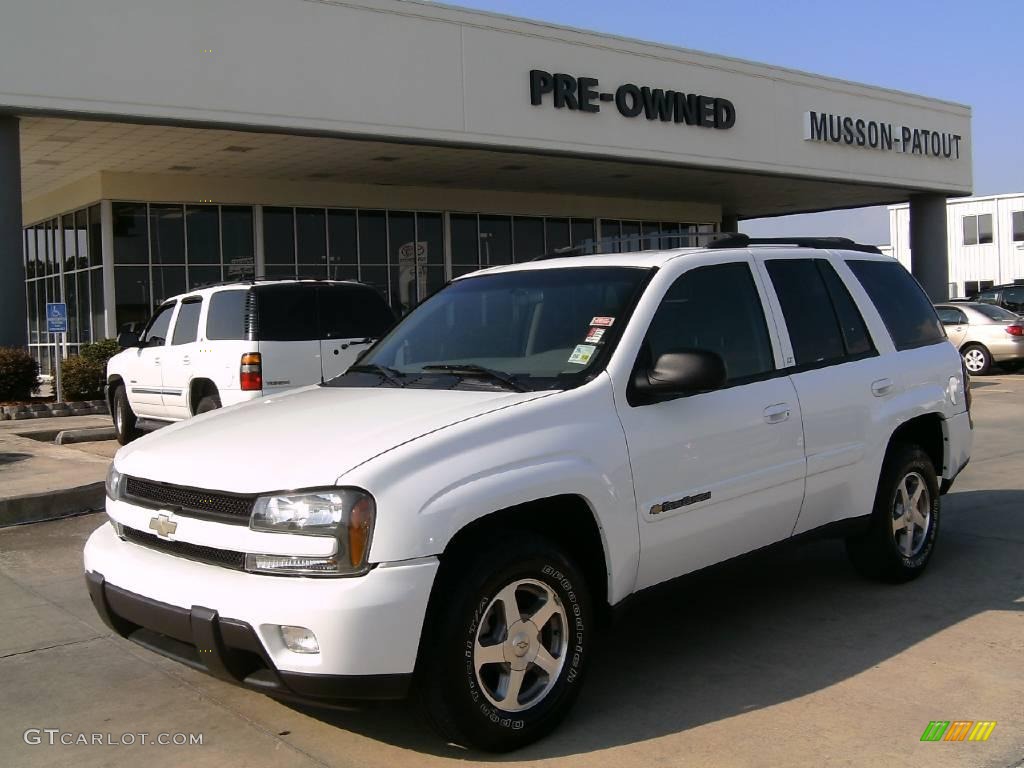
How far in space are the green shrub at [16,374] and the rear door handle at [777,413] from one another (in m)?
14.5

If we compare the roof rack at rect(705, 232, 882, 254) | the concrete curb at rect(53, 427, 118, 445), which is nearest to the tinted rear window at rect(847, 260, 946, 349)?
the roof rack at rect(705, 232, 882, 254)

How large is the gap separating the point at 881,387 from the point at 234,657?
3.73m

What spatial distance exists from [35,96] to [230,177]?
691 cm

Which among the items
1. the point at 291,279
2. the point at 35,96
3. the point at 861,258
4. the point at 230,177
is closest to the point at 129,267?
the point at 230,177

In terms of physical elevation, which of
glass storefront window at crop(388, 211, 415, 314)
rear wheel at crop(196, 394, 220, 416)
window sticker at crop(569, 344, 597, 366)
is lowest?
rear wheel at crop(196, 394, 220, 416)

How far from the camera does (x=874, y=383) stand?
17.8ft

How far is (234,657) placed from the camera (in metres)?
3.39

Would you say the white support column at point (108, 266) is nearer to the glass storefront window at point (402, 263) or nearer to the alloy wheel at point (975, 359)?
the glass storefront window at point (402, 263)

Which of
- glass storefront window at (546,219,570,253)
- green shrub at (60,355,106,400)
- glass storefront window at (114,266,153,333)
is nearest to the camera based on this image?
green shrub at (60,355,106,400)

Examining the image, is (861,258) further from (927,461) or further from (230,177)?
(230,177)

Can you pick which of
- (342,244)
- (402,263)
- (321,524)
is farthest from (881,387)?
(342,244)

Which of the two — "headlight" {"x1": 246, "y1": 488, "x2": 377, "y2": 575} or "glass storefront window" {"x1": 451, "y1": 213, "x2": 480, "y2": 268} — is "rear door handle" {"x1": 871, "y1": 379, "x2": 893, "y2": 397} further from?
"glass storefront window" {"x1": 451, "y1": 213, "x2": 480, "y2": 268}

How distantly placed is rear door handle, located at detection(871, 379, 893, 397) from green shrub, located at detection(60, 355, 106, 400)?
15.2 metres

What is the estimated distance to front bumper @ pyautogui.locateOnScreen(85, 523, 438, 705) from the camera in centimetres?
325
